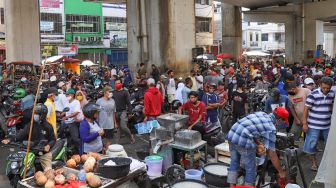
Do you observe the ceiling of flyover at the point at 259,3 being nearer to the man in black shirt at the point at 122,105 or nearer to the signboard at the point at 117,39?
the signboard at the point at 117,39

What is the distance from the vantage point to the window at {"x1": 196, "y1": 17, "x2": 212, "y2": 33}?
56.1 metres

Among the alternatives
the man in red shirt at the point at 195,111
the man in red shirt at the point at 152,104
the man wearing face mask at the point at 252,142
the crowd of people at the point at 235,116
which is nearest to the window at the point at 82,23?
the crowd of people at the point at 235,116

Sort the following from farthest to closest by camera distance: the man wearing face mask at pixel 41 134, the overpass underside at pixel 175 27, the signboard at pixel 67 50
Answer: the signboard at pixel 67 50
the overpass underside at pixel 175 27
the man wearing face mask at pixel 41 134

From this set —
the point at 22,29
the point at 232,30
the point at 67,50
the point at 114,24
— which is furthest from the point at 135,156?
the point at 114,24

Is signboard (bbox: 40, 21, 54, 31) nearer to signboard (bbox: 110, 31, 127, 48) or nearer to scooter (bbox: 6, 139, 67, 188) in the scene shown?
signboard (bbox: 110, 31, 127, 48)

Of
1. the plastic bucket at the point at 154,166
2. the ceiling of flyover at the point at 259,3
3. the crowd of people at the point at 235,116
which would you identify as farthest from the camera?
the ceiling of flyover at the point at 259,3

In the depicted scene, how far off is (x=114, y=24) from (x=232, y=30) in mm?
23165

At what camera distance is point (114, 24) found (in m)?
55.8

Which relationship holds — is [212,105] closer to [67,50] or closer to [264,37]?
[67,50]

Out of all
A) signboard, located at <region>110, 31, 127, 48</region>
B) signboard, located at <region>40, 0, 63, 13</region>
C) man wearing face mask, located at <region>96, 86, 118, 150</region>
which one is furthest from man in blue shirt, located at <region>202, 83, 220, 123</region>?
signboard, located at <region>110, 31, 127, 48</region>

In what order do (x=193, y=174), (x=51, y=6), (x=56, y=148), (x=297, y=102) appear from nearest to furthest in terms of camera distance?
(x=193, y=174) < (x=56, y=148) < (x=297, y=102) < (x=51, y=6)

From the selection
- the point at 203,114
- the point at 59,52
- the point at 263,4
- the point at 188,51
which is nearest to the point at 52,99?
the point at 203,114

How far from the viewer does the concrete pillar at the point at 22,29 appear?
28.5 m

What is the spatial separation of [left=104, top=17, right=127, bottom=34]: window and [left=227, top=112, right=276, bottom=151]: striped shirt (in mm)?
50176
